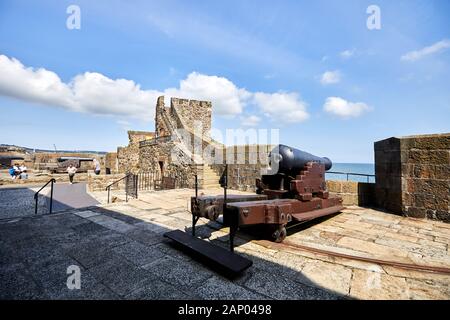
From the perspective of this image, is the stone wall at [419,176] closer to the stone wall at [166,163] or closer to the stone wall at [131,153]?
the stone wall at [166,163]

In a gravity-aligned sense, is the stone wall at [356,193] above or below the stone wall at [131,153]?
below

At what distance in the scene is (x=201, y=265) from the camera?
110 inches

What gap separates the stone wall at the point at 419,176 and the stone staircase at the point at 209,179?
307 inches

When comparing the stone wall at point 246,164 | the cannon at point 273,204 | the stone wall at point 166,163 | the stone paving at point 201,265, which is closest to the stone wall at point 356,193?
the cannon at point 273,204

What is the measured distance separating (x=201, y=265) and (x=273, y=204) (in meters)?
1.43

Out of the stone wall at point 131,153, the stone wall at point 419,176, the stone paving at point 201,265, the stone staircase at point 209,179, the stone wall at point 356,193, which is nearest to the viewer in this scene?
the stone paving at point 201,265

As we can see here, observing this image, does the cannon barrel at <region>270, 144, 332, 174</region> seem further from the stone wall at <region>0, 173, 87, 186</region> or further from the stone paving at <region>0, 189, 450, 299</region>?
the stone wall at <region>0, 173, 87, 186</region>

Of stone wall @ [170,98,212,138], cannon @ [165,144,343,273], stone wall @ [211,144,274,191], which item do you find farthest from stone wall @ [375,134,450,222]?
stone wall @ [170,98,212,138]

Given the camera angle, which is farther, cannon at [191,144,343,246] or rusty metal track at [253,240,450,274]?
cannon at [191,144,343,246]

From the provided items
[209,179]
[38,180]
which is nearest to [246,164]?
[209,179]

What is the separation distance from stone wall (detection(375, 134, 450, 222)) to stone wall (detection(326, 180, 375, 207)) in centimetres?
67

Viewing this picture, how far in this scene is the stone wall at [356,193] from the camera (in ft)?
21.6

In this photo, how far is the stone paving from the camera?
2197 mm
